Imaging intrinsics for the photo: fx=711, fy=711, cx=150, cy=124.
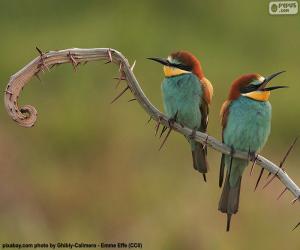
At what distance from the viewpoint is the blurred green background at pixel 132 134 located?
8.92ft

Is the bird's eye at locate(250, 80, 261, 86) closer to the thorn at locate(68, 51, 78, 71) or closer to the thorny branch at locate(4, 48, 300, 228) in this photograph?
the thorny branch at locate(4, 48, 300, 228)

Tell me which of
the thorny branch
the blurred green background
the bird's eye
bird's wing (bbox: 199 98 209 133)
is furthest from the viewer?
the blurred green background

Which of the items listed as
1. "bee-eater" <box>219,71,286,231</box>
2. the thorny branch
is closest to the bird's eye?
"bee-eater" <box>219,71,286,231</box>

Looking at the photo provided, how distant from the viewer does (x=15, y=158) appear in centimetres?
298

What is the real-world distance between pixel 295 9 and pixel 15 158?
131 cm

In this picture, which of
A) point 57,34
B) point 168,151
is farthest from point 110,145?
point 57,34

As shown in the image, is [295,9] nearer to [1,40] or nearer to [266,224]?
[266,224]

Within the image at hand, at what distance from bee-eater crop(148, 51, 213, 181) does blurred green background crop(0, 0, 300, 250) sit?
76 cm

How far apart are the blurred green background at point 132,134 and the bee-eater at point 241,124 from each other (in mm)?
809

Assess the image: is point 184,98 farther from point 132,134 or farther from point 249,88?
point 132,134

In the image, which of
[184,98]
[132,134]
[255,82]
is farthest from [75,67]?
[132,134]

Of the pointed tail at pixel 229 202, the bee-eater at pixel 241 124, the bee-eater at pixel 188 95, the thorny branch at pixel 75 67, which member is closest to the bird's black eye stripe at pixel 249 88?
the bee-eater at pixel 241 124

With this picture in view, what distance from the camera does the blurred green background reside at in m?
2.72

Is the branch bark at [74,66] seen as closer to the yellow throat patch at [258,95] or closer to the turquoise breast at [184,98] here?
the yellow throat patch at [258,95]
